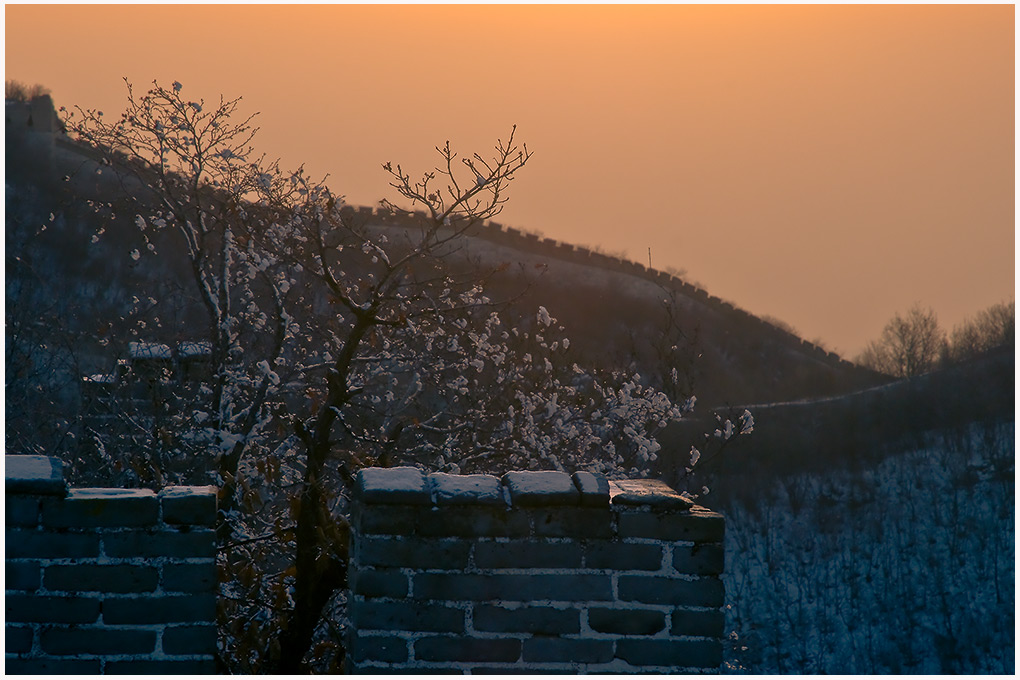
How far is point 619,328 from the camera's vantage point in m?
46.0

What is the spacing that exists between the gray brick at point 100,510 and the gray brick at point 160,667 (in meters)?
0.38

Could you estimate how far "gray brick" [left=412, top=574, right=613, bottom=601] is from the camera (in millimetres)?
2615

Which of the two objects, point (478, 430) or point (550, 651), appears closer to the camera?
point (550, 651)

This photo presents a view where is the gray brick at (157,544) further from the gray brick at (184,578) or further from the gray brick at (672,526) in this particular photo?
the gray brick at (672,526)

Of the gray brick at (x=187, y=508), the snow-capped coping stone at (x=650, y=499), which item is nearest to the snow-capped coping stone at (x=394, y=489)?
the gray brick at (x=187, y=508)

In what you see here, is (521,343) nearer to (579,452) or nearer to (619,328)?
(579,452)

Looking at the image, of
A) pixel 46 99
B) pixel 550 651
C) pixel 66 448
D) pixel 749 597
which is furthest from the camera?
pixel 46 99

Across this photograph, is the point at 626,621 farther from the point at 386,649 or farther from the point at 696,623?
the point at 386,649

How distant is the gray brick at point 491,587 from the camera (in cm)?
262

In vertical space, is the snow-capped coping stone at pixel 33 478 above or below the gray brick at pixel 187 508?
above

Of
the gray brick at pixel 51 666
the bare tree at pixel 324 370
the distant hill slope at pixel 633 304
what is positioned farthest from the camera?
the distant hill slope at pixel 633 304

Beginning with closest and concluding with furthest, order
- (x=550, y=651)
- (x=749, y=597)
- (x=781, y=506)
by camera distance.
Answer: (x=550, y=651) < (x=749, y=597) < (x=781, y=506)

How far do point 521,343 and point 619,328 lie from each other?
36008 millimetres

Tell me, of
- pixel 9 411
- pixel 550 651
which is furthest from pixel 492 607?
pixel 9 411
